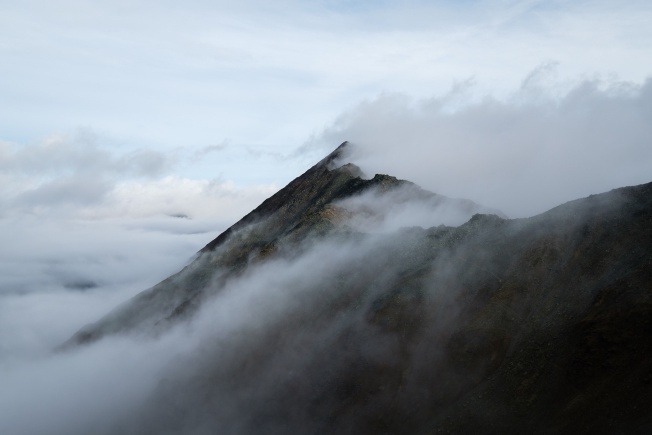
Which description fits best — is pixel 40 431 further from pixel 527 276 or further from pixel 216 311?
pixel 527 276

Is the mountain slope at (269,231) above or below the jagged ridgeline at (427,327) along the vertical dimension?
above

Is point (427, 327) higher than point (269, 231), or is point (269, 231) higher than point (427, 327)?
point (269, 231)

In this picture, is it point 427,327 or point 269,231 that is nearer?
point 427,327

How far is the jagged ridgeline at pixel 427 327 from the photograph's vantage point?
46.8 meters

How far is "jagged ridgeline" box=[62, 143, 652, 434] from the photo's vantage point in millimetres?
46781

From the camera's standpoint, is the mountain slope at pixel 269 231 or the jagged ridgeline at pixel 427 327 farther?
the mountain slope at pixel 269 231

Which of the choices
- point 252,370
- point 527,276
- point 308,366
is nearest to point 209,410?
point 252,370

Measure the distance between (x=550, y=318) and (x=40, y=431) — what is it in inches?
3477

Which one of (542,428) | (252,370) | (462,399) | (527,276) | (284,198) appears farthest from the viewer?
(284,198)

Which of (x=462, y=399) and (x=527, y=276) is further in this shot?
(x=527, y=276)

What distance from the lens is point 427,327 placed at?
61.6m

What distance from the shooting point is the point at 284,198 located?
4444 inches

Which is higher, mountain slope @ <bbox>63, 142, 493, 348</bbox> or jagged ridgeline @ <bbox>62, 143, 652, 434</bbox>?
mountain slope @ <bbox>63, 142, 493, 348</bbox>

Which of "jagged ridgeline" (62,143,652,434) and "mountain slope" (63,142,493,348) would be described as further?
"mountain slope" (63,142,493,348)
